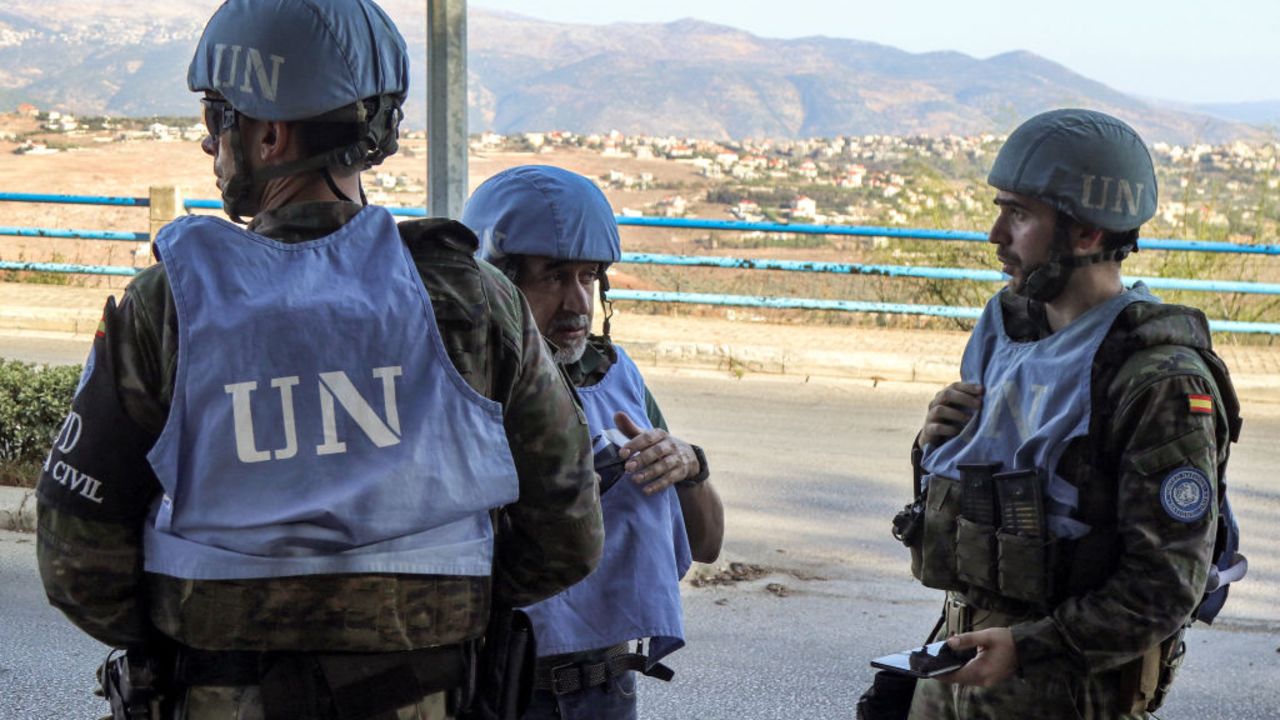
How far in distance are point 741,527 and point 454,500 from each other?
17.2ft

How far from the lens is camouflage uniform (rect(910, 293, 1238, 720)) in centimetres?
219

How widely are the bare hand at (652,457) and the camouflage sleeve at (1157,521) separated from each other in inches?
27.1

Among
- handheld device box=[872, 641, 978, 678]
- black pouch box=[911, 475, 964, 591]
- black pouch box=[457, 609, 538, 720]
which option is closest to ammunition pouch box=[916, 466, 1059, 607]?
black pouch box=[911, 475, 964, 591]

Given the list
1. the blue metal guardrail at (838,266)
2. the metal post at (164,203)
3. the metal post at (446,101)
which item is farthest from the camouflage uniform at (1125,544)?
the metal post at (164,203)

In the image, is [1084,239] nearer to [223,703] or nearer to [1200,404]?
[1200,404]

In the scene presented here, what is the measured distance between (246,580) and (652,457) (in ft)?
3.00

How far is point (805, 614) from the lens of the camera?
5.57 metres

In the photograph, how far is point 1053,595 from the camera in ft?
7.55

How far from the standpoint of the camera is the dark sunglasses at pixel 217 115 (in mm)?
1831

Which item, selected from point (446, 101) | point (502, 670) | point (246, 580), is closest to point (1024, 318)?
point (502, 670)

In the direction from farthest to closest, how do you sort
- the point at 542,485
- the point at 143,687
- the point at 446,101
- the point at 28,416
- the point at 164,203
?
→ the point at 164,203
the point at 28,416
the point at 446,101
the point at 542,485
the point at 143,687

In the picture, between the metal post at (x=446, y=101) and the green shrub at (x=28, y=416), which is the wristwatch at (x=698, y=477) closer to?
the metal post at (x=446, y=101)

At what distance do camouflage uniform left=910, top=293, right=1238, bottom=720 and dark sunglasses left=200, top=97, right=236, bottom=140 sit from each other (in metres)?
1.37

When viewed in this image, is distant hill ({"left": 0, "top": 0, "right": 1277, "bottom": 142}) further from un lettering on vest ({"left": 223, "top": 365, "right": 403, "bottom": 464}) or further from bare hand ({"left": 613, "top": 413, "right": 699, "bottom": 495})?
un lettering on vest ({"left": 223, "top": 365, "right": 403, "bottom": 464})
